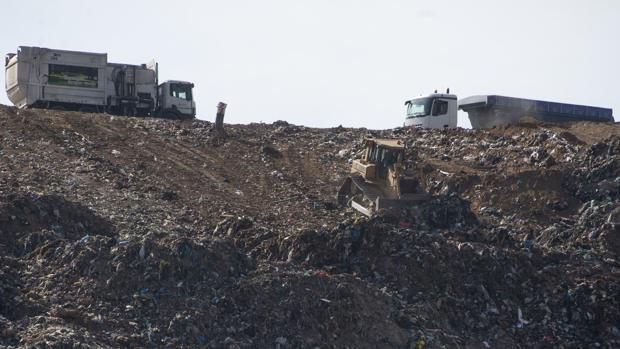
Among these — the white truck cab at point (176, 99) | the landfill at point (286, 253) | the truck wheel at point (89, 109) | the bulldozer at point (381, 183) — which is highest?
the white truck cab at point (176, 99)

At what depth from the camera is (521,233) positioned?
18.9 meters

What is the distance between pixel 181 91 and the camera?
106ft

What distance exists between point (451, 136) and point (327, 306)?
15.2 metres

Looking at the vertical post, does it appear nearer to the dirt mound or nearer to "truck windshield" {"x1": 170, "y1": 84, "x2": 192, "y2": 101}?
"truck windshield" {"x1": 170, "y1": 84, "x2": 192, "y2": 101}

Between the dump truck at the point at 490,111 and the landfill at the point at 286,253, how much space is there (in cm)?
702

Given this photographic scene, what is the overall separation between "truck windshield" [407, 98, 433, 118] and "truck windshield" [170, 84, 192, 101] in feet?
21.9

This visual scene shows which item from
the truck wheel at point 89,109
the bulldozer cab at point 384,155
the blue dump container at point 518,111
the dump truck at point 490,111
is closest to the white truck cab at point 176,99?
the truck wheel at point 89,109

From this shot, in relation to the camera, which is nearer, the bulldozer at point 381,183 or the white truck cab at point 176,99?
the bulldozer at point 381,183

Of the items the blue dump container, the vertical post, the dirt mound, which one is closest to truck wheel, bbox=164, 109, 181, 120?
the vertical post

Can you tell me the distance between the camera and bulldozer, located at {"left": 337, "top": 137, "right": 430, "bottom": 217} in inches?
749

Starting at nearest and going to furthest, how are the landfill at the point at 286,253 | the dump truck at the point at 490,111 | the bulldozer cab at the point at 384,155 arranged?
the landfill at the point at 286,253 → the bulldozer cab at the point at 384,155 → the dump truck at the point at 490,111

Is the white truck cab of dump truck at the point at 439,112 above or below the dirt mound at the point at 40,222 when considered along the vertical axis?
above

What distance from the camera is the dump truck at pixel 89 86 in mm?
29703

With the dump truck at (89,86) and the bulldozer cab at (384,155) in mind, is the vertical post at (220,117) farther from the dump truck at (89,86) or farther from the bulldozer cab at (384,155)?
the bulldozer cab at (384,155)
